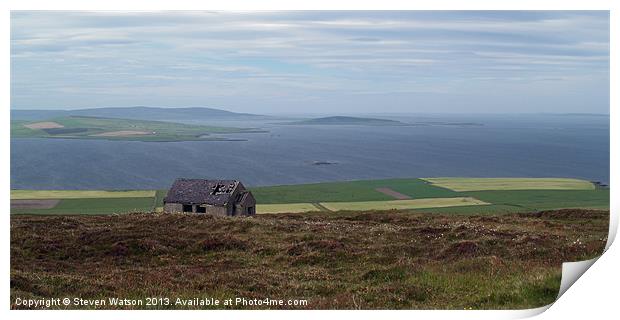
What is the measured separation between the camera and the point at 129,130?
20906 millimetres

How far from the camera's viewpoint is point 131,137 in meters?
21.6

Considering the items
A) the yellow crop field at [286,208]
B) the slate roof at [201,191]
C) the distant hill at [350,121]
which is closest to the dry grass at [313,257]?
the yellow crop field at [286,208]

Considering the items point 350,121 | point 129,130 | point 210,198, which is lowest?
point 210,198

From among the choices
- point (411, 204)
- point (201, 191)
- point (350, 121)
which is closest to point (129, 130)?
point (201, 191)

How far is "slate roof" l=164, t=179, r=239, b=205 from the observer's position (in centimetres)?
2322

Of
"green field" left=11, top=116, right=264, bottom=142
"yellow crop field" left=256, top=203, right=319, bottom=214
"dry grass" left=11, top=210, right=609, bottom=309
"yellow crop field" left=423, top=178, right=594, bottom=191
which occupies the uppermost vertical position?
"green field" left=11, top=116, right=264, bottom=142

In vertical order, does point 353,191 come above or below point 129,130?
below

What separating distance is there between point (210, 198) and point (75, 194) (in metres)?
6.57

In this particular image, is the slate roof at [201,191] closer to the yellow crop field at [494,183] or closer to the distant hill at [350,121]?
the distant hill at [350,121]

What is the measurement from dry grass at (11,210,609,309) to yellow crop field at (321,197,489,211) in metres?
0.97

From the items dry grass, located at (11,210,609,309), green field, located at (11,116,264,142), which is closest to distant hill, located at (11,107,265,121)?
green field, located at (11,116,264,142)

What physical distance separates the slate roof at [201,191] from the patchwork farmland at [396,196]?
79 cm

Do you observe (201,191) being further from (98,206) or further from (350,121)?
(350,121)

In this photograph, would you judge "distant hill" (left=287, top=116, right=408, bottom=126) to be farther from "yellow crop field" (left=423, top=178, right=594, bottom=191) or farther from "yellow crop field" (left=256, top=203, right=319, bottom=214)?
"yellow crop field" (left=256, top=203, right=319, bottom=214)
